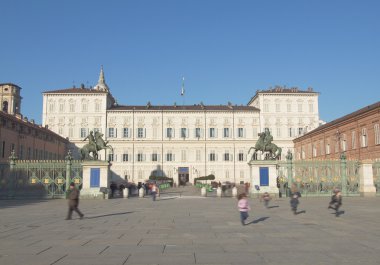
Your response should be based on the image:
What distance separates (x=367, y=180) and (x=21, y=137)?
136 feet

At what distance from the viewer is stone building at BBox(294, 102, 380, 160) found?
42450mm

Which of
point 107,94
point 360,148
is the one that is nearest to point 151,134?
point 107,94

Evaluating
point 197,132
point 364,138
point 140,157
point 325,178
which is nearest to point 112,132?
point 140,157

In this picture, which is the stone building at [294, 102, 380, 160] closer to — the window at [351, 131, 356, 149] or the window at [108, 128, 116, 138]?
the window at [351, 131, 356, 149]

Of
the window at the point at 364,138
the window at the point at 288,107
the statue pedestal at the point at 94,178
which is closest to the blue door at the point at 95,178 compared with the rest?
the statue pedestal at the point at 94,178

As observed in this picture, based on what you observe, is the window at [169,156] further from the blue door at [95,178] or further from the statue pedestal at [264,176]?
the statue pedestal at [264,176]

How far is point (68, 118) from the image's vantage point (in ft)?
223

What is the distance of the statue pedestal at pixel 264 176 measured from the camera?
88.8ft

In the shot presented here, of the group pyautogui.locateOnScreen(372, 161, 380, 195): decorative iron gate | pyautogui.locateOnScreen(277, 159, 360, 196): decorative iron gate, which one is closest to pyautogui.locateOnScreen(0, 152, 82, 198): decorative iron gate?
pyautogui.locateOnScreen(277, 159, 360, 196): decorative iron gate

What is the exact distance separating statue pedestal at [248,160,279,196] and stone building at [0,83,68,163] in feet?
103

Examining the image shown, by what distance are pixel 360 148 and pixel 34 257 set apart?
44632mm

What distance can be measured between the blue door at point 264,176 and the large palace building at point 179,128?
4061 centimetres

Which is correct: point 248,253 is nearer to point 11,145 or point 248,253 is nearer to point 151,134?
point 11,145

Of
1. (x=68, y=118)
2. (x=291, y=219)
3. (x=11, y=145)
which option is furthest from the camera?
(x=68, y=118)
